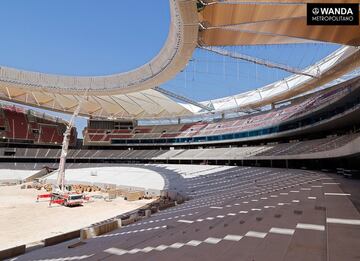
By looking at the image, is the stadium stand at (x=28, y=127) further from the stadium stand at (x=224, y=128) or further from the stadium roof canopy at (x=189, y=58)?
the stadium roof canopy at (x=189, y=58)

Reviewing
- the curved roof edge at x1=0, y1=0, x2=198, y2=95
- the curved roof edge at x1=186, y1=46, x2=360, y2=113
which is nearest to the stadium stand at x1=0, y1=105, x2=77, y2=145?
the curved roof edge at x1=0, y1=0, x2=198, y2=95

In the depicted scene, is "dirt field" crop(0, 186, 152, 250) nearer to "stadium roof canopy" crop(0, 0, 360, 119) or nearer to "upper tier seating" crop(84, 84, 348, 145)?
"stadium roof canopy" crop(0, 0, 360, 119)

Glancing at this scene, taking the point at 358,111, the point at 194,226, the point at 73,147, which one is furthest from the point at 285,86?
the point at 73,147

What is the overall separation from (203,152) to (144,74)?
2477 cm

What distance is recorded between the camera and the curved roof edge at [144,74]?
22.4 m

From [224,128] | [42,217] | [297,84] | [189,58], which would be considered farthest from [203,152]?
[42,217]

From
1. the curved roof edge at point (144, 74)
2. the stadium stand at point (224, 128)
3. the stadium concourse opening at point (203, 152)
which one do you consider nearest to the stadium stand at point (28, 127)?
the stadium concourse opening at point (203, 152)

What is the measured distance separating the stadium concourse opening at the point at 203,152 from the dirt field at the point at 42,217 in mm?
152

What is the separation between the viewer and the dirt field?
19219 mm

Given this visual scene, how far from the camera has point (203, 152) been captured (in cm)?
5934

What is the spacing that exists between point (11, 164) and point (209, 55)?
5638 centimetres

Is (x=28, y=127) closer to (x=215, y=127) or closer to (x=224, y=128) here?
(x=215, y=127)

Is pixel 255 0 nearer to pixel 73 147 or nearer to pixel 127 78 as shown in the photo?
pixel 127 78

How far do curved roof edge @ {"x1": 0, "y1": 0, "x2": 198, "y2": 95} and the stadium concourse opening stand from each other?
6.8 inches
